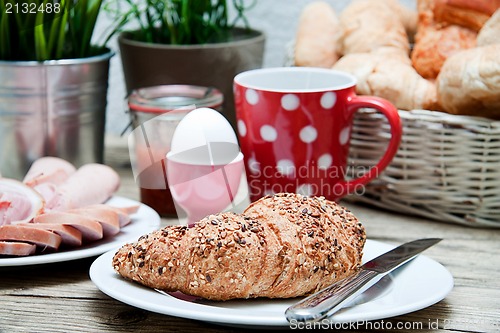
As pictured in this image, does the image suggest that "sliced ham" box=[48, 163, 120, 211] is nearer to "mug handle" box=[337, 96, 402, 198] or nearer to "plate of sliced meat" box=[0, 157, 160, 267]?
"plate of sliced meat" box=[0, 157, 160, 267]

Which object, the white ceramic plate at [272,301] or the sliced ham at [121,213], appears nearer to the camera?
the white ceramic plate at [272,301]

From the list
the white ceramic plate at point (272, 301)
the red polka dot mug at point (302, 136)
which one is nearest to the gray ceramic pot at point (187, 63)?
the red polka dot mug at point (302, 136)

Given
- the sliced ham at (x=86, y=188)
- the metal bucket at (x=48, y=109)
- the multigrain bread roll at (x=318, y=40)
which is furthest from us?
the multigrain bread roll at (x=318, y=40)

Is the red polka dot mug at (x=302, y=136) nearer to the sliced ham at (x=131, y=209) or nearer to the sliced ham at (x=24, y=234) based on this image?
the sliced ham at (x=131, y=209)

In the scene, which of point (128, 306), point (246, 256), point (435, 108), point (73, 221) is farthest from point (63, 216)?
point (435, 108)

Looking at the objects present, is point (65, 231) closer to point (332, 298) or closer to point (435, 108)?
point (332, 298)

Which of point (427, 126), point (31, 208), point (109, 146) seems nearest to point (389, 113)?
point (427, 126)
